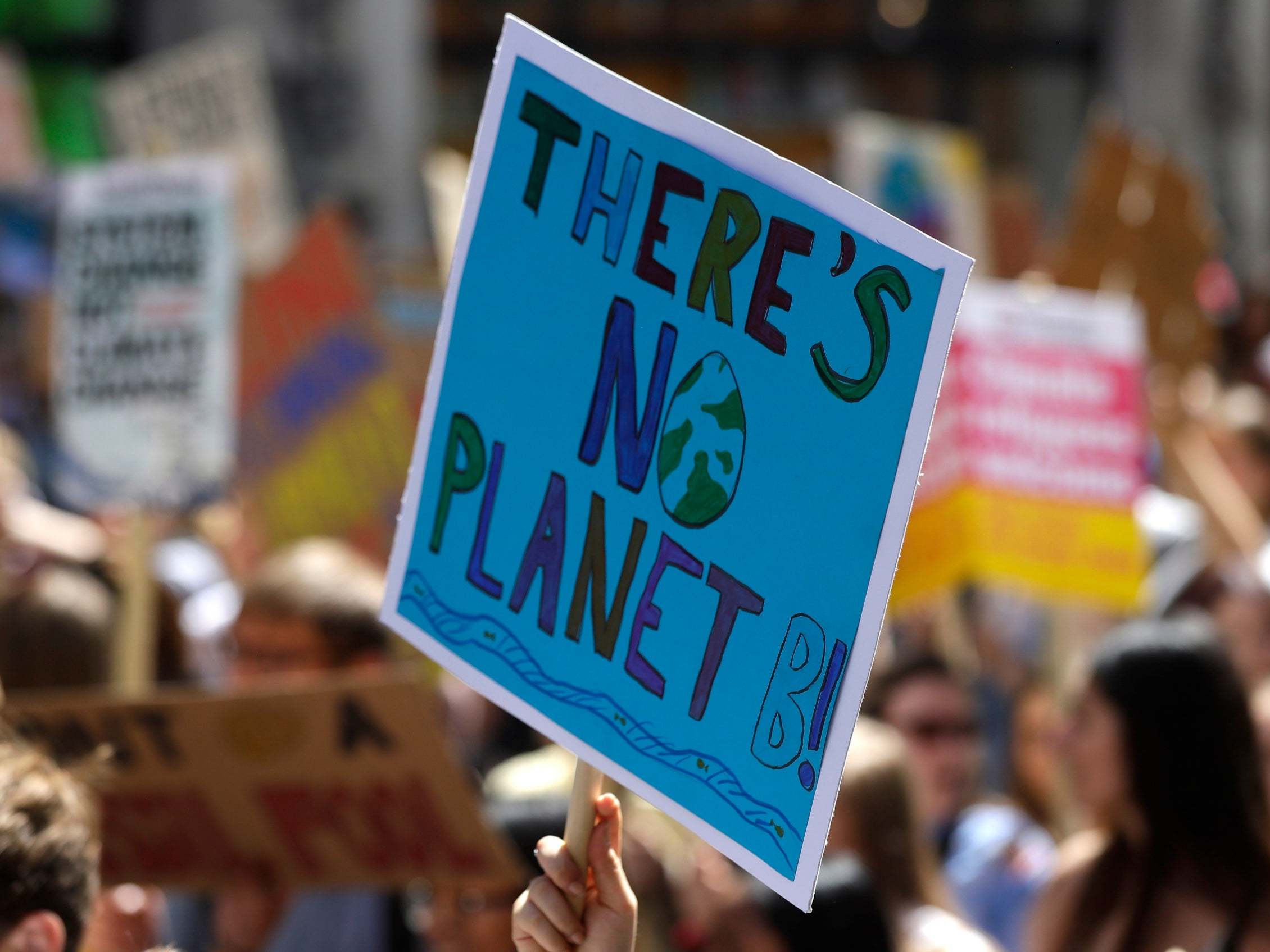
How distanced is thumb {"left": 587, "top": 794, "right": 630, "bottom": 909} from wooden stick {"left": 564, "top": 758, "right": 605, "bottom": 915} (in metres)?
0.01

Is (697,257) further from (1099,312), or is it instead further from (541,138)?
(1099,312)

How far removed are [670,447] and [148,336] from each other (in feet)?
9.92

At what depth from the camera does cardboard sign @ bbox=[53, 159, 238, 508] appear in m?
4.20

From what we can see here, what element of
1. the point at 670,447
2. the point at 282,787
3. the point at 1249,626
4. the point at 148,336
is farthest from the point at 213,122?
the point at 670,447

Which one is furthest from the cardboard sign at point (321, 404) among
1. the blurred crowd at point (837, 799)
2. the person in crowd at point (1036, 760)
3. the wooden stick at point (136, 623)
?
the person in crowd at point (1036, 760)

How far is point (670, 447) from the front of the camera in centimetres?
142

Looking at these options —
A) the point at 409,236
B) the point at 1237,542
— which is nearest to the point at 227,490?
the point at 1237,542

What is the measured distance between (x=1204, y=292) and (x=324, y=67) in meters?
5.65

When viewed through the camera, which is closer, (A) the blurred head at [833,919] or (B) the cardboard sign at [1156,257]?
(A) the blurred head at [833,919]

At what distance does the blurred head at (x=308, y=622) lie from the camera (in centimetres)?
270

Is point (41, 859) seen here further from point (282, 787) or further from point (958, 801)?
point (958, 801)

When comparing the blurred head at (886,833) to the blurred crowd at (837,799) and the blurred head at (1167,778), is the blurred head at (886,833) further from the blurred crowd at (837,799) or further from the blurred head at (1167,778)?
the blurred head at (1167,778)

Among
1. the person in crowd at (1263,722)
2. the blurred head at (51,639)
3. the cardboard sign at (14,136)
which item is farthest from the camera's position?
the cardboard sign at (14,136)

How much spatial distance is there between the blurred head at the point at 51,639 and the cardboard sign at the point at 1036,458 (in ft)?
5.44
